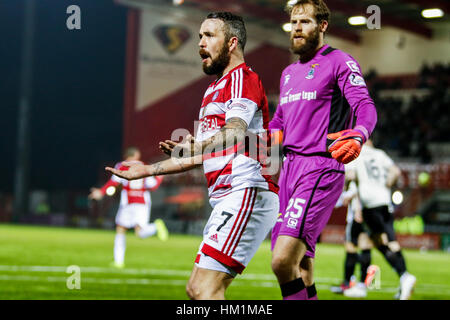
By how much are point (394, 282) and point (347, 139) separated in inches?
323

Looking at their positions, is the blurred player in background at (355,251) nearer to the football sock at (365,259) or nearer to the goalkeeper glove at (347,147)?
the football sock at (365,259)

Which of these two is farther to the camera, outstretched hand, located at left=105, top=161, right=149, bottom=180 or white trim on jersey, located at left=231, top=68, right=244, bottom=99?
white trim on jersey, located at left=231, top=68, right=244, bottom=99

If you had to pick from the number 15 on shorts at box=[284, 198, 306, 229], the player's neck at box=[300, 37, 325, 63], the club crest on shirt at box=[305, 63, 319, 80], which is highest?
the player's neck at box=[300, 37, 325, 63]

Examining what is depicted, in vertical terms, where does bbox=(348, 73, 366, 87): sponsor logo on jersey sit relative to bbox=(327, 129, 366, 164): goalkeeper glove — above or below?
above

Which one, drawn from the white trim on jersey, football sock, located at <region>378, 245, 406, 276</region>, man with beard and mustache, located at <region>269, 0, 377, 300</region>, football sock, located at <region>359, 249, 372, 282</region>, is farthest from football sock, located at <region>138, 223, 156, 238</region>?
the white trim on jersey

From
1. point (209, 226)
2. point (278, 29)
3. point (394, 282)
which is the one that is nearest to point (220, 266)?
point (209, 226)

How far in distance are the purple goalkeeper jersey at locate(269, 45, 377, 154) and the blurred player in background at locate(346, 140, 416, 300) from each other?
416 centimetres

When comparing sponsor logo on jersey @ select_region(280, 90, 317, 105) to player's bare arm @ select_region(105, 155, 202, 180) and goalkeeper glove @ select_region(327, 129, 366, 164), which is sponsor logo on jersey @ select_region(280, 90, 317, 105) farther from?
player's bare arm @ select_region(105, 155, 202, 180)

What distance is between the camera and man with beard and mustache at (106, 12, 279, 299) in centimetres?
409

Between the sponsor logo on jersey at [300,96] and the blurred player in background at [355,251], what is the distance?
466cm

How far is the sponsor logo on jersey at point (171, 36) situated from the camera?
3459cm
